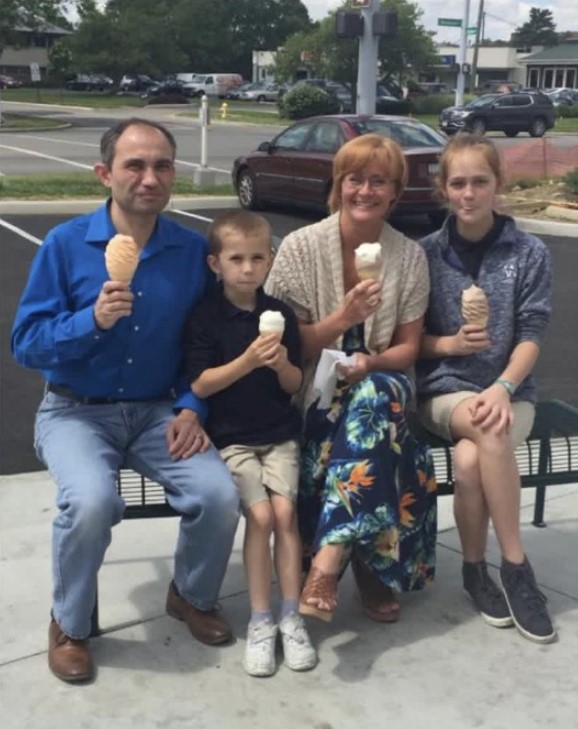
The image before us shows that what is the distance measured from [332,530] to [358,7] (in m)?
14.8

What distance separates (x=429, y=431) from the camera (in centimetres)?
363

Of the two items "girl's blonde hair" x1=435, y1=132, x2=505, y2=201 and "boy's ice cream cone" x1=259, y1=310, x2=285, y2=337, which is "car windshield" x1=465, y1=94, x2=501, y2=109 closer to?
"girl's blonde hair" x1=435, y1=132, x2=505, y2=201

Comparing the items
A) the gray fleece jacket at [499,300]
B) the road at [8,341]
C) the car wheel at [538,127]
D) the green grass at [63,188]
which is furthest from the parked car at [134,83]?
the gray fleece jacket at [499,300]

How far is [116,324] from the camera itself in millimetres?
3123

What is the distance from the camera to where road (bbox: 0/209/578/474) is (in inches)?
204

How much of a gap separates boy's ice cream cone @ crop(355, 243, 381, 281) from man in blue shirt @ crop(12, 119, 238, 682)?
0.54m

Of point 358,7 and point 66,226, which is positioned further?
point 358,7

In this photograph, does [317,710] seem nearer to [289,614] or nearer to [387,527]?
[289,614]

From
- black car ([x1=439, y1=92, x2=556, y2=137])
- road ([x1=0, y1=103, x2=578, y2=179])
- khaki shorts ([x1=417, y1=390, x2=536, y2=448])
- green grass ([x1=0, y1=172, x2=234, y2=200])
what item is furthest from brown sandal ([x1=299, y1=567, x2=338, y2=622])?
black car ([x1=439, y1=92, x2=556, y2=137])

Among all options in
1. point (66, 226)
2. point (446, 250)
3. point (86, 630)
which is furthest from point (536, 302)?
point (86, 630)

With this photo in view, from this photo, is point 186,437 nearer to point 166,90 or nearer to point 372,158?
point 372,158

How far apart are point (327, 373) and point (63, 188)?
40.1 feet

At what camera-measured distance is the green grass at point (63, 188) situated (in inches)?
557

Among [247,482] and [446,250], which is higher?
[446,250]
